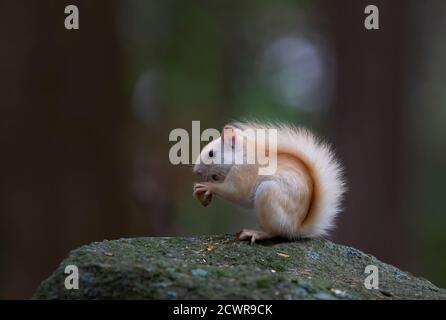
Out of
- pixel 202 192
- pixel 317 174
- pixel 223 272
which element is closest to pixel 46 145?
pixel 202 192

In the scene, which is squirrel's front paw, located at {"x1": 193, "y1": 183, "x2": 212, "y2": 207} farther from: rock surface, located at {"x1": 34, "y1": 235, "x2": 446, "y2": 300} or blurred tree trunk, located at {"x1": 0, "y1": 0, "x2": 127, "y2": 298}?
blurred tree trunk, located at {"x1": 0, "y1": 0, "x2": 127, "y2": 298}

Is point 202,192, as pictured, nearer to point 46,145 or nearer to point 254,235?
point 254,235

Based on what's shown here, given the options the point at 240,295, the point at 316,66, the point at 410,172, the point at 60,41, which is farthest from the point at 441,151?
the point at 240,295

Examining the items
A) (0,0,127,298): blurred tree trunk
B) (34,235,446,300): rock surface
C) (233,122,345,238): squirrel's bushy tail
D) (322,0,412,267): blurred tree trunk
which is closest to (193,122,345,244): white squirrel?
(233,122,345,238): squirrel's bushy tail

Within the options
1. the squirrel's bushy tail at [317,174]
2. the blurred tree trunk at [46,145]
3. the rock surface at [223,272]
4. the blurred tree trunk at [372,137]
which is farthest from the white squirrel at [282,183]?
the blurred tree trunk at [46,145]

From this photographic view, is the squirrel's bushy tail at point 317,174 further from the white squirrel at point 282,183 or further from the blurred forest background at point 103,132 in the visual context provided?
the blurred forest background at point 103,132
